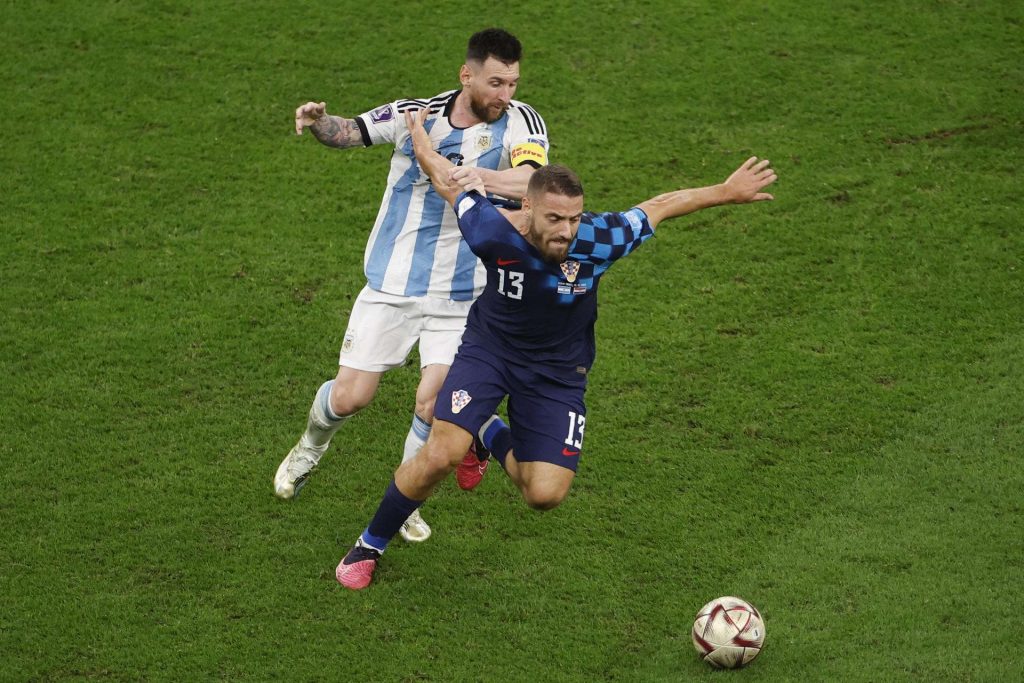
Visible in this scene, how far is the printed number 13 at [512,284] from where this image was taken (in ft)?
20.7

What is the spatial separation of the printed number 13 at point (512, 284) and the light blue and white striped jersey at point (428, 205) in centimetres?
68

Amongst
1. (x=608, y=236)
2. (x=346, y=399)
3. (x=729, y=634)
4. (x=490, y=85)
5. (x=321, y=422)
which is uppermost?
(x=490, y=85)

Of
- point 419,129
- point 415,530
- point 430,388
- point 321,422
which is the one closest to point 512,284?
point 430,388

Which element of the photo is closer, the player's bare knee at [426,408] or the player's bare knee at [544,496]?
the player's bare knee at [544,496]

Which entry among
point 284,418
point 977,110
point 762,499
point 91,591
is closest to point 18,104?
point 284,418

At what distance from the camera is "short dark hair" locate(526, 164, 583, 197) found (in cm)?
604

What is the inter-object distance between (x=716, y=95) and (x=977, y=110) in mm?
2209

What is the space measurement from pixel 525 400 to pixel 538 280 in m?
0.66

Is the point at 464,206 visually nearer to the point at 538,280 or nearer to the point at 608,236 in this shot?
the point at 538,280

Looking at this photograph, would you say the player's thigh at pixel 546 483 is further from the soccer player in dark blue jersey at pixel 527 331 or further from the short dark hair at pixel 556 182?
the short dark hair at pixel 556 182

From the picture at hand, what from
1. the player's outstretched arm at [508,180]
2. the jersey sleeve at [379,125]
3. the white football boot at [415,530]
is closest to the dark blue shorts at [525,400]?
the player's outstretched arm at [508,180]

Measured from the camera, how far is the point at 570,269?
6.27 m

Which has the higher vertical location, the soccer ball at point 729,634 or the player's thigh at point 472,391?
the player's thigh at point 472,391

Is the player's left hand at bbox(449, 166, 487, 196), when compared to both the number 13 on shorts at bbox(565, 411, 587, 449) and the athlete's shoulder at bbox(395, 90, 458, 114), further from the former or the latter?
the number 13 on shorts at bbox(565, 411, 587, 449)
